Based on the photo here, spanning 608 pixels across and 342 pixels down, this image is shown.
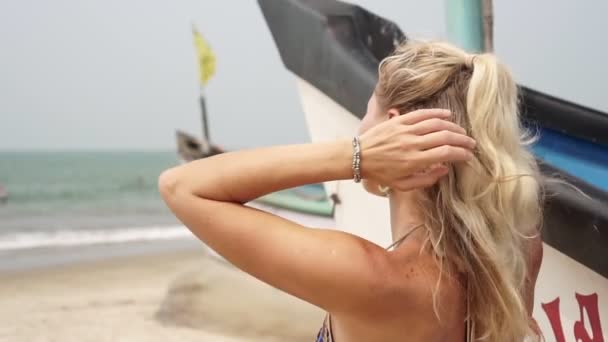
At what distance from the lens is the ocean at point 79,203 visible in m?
14.4

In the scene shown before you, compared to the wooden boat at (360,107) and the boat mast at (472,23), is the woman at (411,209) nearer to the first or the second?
the wooden boat at (360,107)

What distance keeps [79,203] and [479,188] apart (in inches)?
933

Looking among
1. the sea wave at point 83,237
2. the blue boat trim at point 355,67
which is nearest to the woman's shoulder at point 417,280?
the blue boat trim at point 355,67

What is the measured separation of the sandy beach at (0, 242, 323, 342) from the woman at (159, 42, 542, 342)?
3954 millimetres

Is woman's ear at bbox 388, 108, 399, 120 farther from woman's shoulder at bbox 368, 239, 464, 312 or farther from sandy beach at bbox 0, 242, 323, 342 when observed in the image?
sandy beach at bbox 0, 242, 323, 342

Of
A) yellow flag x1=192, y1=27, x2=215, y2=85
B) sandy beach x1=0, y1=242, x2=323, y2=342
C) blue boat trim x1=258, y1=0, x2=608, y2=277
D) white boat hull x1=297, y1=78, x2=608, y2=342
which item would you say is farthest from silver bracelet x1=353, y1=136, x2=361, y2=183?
yellow flag x1=192, y1=27, x2=215, y2=85

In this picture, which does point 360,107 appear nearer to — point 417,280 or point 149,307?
point 417,280

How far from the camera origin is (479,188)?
110 cm

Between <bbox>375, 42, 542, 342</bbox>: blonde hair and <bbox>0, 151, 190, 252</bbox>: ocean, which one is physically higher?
<bbox>375, 42, 542, 342</bbox>: blonde hair

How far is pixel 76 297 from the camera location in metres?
7.01

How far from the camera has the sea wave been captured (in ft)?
41.5

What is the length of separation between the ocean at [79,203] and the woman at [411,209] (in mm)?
12066

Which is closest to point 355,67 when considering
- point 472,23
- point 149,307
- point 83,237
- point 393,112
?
point 472,23

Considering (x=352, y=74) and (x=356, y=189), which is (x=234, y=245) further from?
(x=356, y=189)
